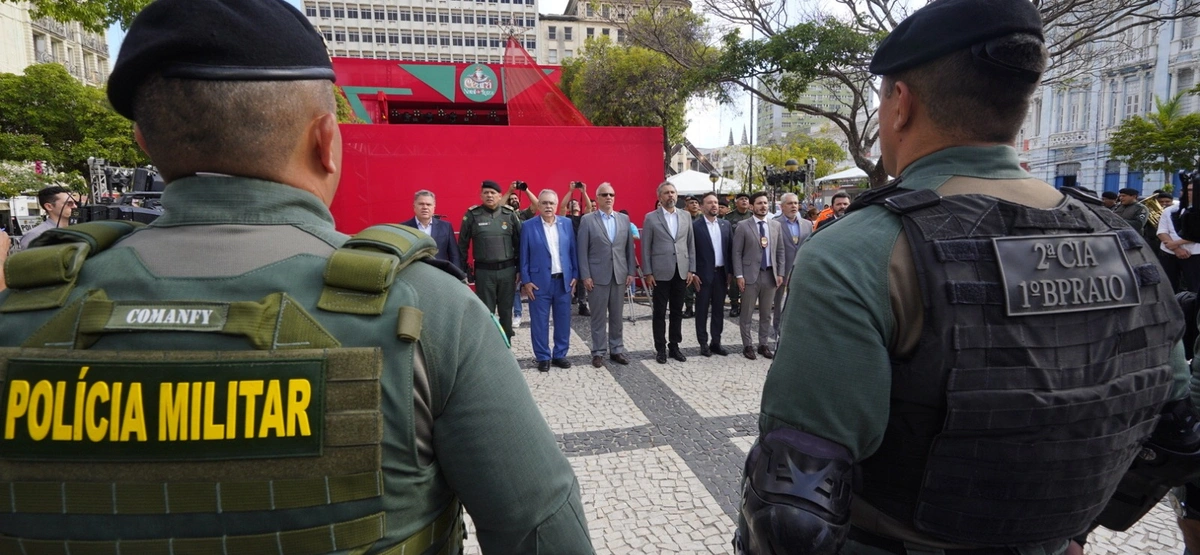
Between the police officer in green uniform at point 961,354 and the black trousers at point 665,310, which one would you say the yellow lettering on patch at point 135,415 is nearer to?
the police officer in green uniform at point 961,354

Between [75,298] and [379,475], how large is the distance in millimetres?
502

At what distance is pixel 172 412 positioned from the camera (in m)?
0.82

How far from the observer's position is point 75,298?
88 centimetres

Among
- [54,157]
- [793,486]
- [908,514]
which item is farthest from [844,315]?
[54,157]

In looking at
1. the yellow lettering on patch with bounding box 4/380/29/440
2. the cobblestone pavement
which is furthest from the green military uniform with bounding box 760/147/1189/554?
the cobblestone pavement

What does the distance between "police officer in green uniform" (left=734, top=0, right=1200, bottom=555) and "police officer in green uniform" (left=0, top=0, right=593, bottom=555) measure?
47 cm

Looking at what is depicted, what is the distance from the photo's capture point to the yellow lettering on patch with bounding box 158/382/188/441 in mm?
815

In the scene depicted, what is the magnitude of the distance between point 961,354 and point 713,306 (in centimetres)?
566

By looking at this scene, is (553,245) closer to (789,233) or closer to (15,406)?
(789,233)

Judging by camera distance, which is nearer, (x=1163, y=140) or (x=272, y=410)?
(x=272, y=410)

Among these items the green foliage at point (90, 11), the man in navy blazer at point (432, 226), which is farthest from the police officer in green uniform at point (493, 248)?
the green foliage at point (90, 11)

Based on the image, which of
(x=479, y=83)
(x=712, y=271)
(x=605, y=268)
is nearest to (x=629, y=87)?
(x=479, y=83)

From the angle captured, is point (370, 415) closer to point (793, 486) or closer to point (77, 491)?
point (77, 491)

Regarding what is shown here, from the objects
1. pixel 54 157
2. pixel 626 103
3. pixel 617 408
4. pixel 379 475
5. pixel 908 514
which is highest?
pixel 626 103
